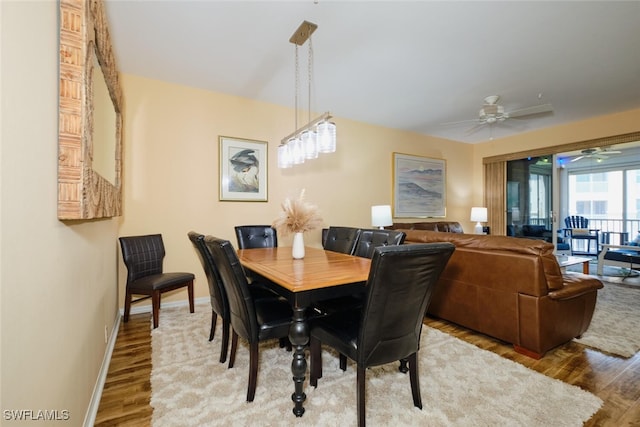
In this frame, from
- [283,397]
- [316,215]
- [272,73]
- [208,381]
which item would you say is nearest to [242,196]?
[272,73]

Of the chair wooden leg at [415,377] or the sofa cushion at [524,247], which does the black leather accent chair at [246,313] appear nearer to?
the chair wooden leg at [415,377]

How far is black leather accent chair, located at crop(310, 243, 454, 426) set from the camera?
1272 millimetres

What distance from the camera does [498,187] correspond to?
19.8 feet

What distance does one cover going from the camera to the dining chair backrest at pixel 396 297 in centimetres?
126

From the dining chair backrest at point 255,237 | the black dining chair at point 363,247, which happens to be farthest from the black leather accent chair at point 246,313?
the dining chair backrest at point 255,237

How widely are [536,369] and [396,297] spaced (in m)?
1.54

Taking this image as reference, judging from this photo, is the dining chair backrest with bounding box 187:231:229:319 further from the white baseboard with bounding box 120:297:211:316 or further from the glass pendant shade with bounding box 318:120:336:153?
the white baseboard with bounding box 120:297:211:316

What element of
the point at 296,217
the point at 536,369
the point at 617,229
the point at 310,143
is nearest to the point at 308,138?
the point at 310,143

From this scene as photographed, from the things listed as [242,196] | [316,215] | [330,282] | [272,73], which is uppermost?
[272,73]

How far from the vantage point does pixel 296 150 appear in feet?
8.60

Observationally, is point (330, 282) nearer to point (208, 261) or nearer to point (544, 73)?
point (208, 261)

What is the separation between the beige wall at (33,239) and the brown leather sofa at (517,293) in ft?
9.06

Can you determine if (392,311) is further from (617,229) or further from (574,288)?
(617,229)

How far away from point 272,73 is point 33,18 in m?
2.54
